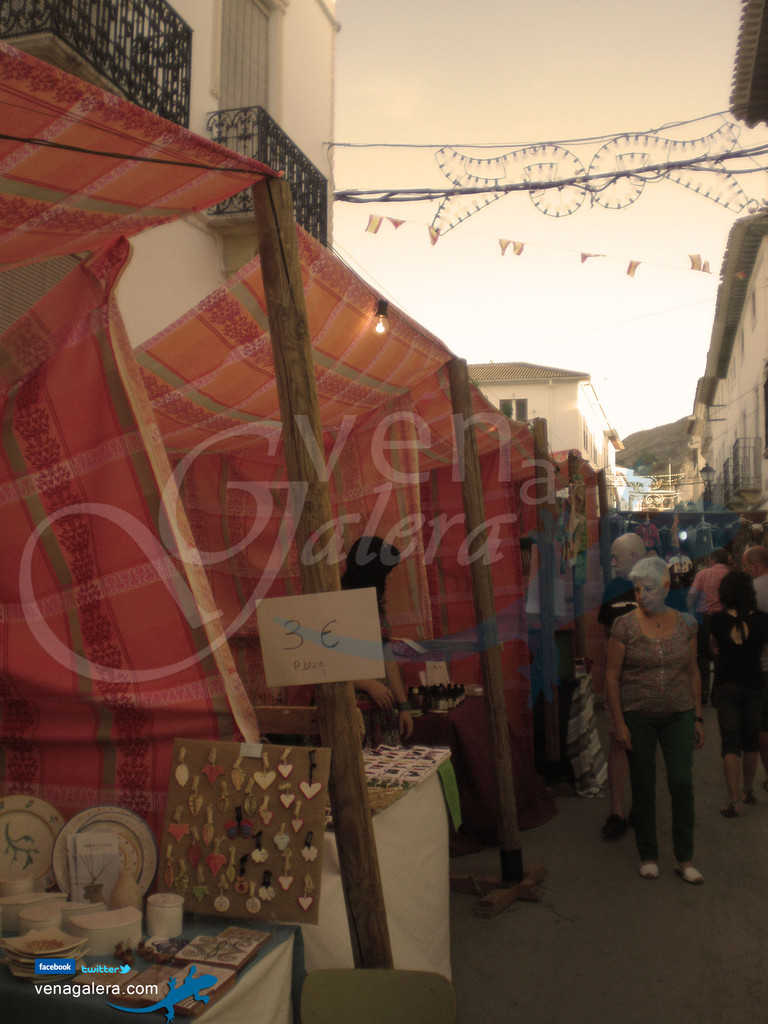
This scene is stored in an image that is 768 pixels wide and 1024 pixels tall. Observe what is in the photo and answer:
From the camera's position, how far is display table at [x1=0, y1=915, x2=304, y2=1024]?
5.69ft

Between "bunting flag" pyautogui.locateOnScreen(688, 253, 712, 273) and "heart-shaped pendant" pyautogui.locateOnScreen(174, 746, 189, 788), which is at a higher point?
"bunting flag" pyautogui.locateOnScreen(688, 253, 712, 273)

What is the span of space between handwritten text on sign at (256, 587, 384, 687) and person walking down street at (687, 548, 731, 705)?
647 centimetres

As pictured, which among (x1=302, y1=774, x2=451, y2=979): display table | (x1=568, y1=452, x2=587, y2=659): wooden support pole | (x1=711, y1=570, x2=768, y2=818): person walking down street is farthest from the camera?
(x1=568, y1=452, x2=587, y2=659): wooden support pole

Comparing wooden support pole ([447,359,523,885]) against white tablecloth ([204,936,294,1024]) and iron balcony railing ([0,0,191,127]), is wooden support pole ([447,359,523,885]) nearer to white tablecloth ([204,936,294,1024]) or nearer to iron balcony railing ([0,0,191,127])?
white tablecloth ([204,936,294,1024])

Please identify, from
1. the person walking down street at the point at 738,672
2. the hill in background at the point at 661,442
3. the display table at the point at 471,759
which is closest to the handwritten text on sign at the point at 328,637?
the display table at the point at 471,759

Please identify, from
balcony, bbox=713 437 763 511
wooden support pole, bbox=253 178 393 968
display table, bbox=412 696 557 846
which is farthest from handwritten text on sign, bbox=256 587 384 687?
balcony, bbox=713 437 763 511

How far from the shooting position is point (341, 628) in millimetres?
2246

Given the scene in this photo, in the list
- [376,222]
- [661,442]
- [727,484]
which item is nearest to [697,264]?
[376,222]

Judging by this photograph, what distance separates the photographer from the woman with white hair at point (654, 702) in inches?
179

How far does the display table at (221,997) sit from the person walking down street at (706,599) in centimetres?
674

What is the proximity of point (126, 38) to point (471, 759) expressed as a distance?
20.3 feet

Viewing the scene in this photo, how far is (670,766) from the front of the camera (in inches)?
181

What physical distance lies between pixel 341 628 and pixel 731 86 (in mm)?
11964

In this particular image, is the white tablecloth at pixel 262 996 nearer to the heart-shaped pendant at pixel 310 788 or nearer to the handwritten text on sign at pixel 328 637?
the heart-shaped pendant at pixel 310 788
